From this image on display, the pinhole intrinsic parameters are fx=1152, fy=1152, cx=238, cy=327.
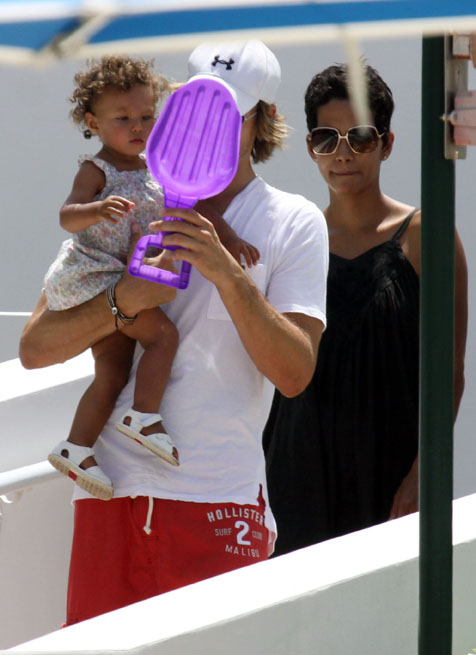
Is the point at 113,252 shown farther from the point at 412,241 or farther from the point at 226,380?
the point at 412,241

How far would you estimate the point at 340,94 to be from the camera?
123 inches

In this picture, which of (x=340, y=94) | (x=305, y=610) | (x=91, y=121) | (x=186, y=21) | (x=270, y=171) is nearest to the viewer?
(x=186, y=21)

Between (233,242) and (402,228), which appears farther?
(402,228)

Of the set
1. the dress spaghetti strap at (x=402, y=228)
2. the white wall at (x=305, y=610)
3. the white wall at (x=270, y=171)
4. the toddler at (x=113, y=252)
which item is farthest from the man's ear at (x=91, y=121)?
the white wall at (x=305, y=610)

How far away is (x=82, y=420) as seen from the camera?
8.00ft

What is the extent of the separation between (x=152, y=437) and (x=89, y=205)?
548 millimetres

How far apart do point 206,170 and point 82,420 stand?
0.62 m

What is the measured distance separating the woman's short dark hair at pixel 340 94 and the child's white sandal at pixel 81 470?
1245 mm

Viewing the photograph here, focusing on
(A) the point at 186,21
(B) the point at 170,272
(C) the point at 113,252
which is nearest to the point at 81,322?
(C) the point at 113,252

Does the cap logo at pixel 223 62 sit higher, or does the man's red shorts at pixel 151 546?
the cap logo at pixel 223 62

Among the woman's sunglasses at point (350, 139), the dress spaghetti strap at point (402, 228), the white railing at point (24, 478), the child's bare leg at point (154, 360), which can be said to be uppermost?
the woman's sunglasses at point (350, 139)

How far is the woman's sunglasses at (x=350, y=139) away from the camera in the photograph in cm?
306

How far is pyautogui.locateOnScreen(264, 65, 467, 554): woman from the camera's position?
9.78ft

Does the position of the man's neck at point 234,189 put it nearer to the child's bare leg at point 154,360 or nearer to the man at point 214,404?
the man at point 214,404
